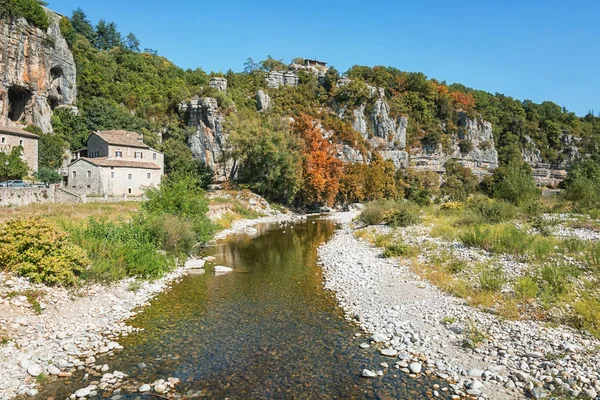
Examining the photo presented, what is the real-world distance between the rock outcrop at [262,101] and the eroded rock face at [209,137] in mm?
17867

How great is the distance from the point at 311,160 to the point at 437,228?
38139mm

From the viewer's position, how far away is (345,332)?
1190cm

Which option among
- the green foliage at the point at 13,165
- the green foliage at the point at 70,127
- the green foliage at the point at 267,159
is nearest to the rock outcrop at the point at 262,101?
the green foliage at the point at 267,159

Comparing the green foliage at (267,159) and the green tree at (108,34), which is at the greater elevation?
the green tree at (108,34)

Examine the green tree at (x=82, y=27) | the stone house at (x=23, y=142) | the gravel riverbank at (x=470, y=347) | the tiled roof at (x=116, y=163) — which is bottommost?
the gravel riverbank at (x=470, y=347)

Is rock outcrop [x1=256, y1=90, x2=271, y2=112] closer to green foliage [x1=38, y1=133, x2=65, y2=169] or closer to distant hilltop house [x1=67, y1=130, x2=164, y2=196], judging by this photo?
distant hilltop house [x1=67, y1=130, x2=164, y2=196]

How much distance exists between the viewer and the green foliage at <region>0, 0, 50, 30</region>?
159 ft

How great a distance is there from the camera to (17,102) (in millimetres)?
54000

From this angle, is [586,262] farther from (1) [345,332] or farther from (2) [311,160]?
(2) [311,160]

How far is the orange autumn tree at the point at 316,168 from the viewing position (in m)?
60.9

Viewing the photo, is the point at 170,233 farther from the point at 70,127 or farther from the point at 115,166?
the point at 70,127

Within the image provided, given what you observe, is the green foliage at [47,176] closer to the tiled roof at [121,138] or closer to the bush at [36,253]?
the tiled roof at [121,138]

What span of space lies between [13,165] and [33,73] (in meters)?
17.5

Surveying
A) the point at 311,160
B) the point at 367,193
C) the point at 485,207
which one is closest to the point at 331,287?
the point at 485,207
